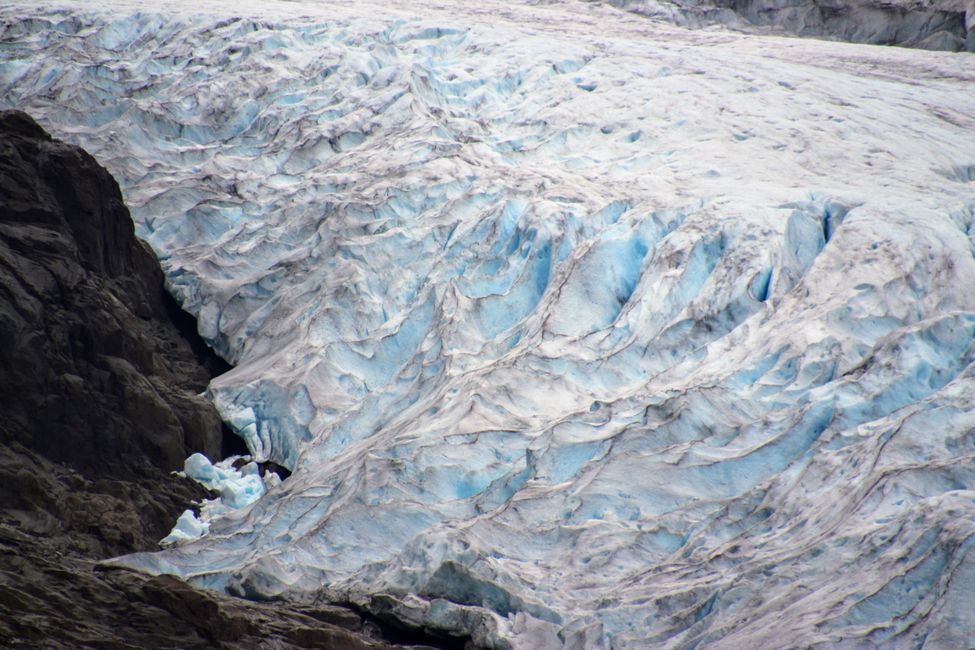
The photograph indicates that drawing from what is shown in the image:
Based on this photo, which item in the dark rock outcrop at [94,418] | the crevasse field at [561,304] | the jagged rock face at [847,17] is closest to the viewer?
the dark rock outcrop at [94,418]

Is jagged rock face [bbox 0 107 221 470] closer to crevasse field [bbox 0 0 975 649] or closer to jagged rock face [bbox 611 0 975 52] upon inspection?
crevasse field [bbox 0 0 975 649]

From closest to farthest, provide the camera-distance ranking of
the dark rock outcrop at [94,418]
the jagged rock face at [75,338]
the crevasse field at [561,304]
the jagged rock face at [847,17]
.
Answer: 1. the dark rock outcrop at [94,418]
2. the crevasse field at [561,304]
3. the jagged rock face at [75,338]
4. the jagged rock face at [847,17]

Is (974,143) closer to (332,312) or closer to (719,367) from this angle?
(719,367)

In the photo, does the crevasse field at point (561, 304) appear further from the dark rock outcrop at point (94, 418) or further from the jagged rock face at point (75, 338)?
the jagged rock face at point (75, 338)

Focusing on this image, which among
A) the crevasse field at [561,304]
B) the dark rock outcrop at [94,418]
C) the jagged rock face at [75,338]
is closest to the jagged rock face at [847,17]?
the crevasse field at [561,304]

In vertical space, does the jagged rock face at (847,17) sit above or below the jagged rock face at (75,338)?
above

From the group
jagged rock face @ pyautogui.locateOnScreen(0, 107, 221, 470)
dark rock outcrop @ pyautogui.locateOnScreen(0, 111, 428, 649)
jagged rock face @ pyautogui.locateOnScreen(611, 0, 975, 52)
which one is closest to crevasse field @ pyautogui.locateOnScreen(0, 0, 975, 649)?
dark rock outcrop @ pyautogui.locateOnScreen(0, 111, 428, 649)

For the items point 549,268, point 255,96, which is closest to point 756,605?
point 549,268
